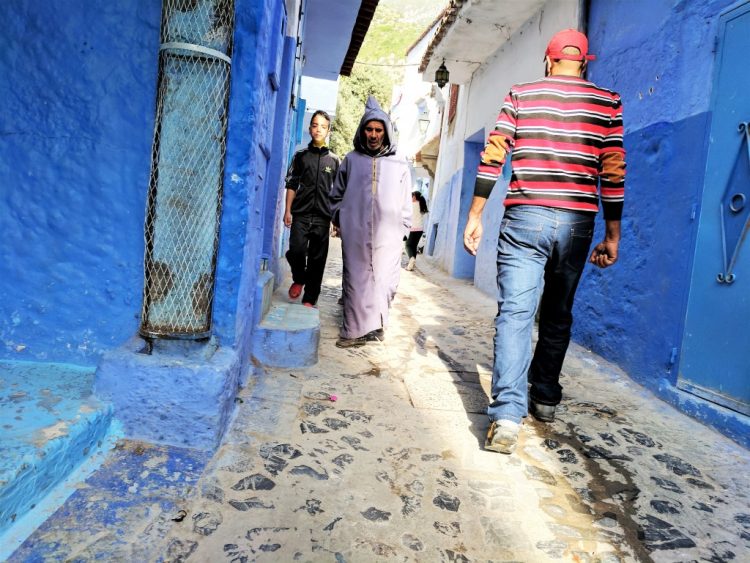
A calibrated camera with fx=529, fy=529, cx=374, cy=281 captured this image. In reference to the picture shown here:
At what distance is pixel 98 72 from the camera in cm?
208

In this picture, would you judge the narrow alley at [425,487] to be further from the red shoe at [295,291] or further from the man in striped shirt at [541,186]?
the red shoe at [295,291]

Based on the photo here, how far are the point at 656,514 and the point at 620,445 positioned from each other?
605 mm

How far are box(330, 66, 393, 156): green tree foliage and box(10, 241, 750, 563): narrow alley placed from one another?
22.4 meters

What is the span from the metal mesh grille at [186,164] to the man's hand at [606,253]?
1.79 m

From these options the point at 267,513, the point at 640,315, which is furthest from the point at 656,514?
the point at 640,315

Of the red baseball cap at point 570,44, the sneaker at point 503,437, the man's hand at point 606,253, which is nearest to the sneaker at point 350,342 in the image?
the sneaker at point 503,437

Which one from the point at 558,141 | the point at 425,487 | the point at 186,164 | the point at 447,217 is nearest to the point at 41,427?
the point at 186,164

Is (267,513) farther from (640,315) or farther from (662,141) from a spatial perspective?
(662,141)

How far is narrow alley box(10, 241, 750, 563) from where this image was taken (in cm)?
153

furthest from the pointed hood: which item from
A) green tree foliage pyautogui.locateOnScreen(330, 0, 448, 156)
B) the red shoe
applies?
green tree foliage pyautogui.locateOnScreen(330, 0, 448, 156)

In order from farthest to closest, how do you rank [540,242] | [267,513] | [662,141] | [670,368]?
[662,141]
[670,368]
[540,242]
[267,513]

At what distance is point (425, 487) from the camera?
76.0 inches

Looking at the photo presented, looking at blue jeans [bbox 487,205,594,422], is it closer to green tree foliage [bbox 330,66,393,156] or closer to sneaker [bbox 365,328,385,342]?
sneaker [bbox 365,328,385,342]

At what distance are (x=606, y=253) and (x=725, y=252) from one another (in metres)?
0.78
